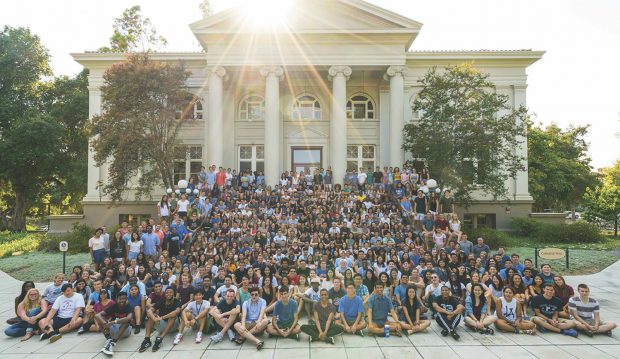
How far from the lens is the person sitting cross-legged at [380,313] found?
369 inches

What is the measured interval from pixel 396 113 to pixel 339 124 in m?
3.58

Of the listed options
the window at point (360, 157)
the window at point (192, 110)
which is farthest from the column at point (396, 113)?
the window at point (192, 110)

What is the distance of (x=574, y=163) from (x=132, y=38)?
39.8m

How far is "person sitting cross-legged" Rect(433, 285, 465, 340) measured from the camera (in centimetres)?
931

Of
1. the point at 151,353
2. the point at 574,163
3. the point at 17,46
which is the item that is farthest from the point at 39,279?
the point at 574,163

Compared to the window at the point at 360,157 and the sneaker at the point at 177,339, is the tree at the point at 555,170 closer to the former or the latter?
the window at the point at 360,157

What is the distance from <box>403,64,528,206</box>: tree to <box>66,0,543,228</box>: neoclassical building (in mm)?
1556

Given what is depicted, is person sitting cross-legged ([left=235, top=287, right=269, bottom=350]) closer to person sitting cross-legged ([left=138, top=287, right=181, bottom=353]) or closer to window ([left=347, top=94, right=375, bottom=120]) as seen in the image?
person sitting cross-legged ([left=138, top=287, right=181, bottom=353])

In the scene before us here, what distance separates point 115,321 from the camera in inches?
358

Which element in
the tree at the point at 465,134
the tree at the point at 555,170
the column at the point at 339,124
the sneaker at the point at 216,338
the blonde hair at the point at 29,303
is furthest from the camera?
the tree at the point at 555,170

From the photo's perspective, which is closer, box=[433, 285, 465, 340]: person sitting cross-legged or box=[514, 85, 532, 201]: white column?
box=[433, 285, 465, 340]: person sitting cross-legged

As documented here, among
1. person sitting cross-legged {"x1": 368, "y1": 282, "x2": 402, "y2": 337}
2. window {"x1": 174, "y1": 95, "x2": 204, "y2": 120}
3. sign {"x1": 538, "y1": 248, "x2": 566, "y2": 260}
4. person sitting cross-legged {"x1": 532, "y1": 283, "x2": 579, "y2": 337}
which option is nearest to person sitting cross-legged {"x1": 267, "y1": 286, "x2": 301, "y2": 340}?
person sitting cross-legged {"x1": 368, "y1": 282, "x2": 402, "y2": 337}

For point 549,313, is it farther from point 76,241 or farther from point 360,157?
point 76,241

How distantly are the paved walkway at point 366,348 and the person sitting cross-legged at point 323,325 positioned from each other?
0.66 ft
